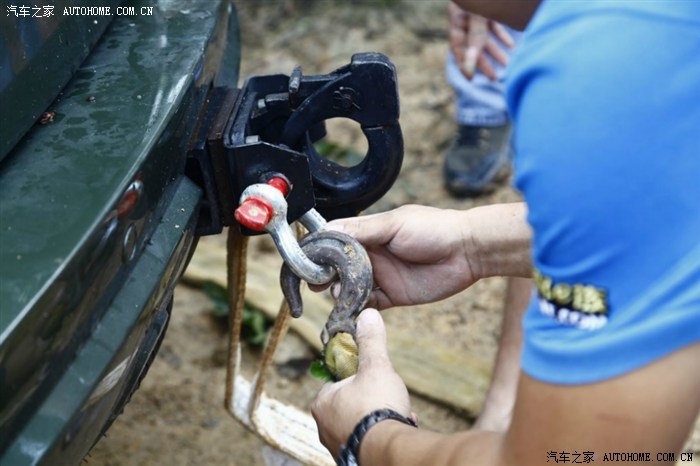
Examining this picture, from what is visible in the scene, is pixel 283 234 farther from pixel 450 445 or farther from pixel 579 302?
pixel 579 302

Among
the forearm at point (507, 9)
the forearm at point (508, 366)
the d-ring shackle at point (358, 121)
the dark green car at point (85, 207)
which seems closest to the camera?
the dark green car at point (85, 207)

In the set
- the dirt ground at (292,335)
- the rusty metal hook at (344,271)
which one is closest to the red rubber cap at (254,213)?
the rusty metal hook at (344,271)

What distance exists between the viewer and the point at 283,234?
1395 millimetres

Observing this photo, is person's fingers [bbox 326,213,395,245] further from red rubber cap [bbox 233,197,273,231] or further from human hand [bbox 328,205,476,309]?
red rubber cap [bbox 233,197,273,231]

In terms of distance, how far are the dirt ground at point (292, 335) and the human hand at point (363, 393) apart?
551mm

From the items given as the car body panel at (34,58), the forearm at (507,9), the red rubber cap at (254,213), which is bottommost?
the red rubber cap at (254,213)

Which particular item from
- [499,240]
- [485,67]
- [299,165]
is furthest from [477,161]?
[299,165]

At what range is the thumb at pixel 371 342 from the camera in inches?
51.0

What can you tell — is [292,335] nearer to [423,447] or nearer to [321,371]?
[321,371]

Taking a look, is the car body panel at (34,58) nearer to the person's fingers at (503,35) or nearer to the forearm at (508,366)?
the forearm at (508,366)

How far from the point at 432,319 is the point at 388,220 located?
1131 millimetres

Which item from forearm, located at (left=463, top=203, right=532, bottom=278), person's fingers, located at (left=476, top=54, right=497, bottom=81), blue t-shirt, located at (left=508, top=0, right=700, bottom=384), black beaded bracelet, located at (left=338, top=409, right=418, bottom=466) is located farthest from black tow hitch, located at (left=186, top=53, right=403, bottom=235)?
person's fingers, located at (left=476, top=54, right=497, bottom=81)

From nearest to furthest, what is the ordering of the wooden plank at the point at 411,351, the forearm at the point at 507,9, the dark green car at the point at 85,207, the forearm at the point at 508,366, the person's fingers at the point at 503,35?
1. the dark green car at the point at 85,207
2. the forearm at the point at 507,9
3. the forearm at the point at 508,366
4. the wooden plank at the point at 411,351
5. the person's fingers at the point at 503,35

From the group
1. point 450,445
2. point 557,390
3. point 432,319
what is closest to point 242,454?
point 432,319
